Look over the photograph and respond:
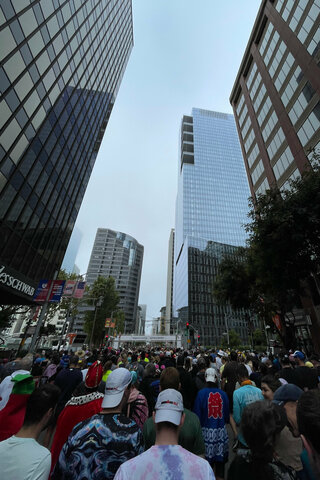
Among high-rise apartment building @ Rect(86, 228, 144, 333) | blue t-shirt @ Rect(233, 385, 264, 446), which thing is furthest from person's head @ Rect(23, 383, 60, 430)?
high-rise apartment building @ Rect(86, 228, 144, 333)

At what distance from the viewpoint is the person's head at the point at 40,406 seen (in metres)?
2.23

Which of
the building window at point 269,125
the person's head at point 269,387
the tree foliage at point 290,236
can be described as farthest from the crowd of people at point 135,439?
the building window at point 269,125

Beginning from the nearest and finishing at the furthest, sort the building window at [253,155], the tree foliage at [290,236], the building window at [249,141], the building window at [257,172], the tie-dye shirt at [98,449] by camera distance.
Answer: the tie-dye shirt at [98,449]
the tree foliage at [290,236]
the building window at [257,172]
the building window at [253,155]
the building window at [249,141]

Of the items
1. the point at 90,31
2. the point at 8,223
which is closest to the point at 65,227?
the point at 8,223

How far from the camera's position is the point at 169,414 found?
1855 mm

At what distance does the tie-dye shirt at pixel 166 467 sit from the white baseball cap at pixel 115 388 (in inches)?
33.1

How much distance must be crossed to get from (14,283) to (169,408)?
1795 centimetres

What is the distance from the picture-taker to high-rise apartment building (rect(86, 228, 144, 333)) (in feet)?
422

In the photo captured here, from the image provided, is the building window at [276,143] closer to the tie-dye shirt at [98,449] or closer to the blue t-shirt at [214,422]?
the blue t-shirt at [214,422]

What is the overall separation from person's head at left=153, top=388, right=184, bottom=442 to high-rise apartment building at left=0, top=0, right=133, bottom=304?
54.4 ft

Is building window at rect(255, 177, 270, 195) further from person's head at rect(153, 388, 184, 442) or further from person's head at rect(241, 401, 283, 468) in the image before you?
person's head at rect(153, 388, 184, 442)

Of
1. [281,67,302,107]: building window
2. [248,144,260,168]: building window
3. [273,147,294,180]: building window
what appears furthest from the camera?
[248,144,260,168]: building window

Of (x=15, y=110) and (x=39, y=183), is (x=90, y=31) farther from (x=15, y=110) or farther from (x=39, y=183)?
(x=39, y=183)

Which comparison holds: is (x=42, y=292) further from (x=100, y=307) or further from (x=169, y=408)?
(x=100, y=307)
